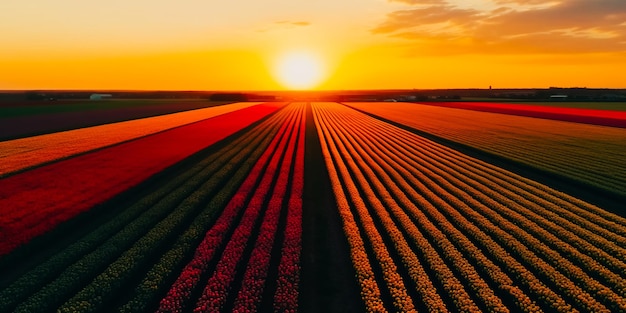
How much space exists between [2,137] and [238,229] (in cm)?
3629

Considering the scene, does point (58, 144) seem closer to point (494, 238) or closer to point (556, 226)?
point (494, 238)

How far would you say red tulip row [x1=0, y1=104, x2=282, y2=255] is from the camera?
15234 millimetres

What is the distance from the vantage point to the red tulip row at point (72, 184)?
1523 centimetres

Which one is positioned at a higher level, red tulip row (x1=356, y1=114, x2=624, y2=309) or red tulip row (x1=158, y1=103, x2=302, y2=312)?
red tulip row (x1=158, y1=103, x2=302, y2=312)

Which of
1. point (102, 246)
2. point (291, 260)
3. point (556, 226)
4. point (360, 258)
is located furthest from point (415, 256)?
point (102, 246)

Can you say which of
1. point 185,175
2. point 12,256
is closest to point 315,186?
point 185,175

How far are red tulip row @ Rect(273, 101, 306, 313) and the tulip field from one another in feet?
0.22

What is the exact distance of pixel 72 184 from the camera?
817 inches

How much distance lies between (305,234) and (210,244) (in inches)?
Result: 146

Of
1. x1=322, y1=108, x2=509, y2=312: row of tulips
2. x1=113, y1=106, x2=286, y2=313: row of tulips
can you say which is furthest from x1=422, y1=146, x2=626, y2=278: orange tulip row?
x1=113, y1=106, x2=286, y2=313: row of tulips

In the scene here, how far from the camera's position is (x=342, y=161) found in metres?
29.2

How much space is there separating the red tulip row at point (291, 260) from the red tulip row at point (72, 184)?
8.80 metres

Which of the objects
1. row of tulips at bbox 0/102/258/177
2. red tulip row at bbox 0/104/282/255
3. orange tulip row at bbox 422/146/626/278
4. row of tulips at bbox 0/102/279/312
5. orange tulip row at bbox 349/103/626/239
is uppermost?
row of tulips at bbox 0/102/258/177

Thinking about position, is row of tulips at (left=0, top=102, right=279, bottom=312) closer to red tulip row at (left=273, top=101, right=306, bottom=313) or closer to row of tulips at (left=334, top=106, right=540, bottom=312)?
red tulip row at (left=273, top=101, right=306, bottom=313)
